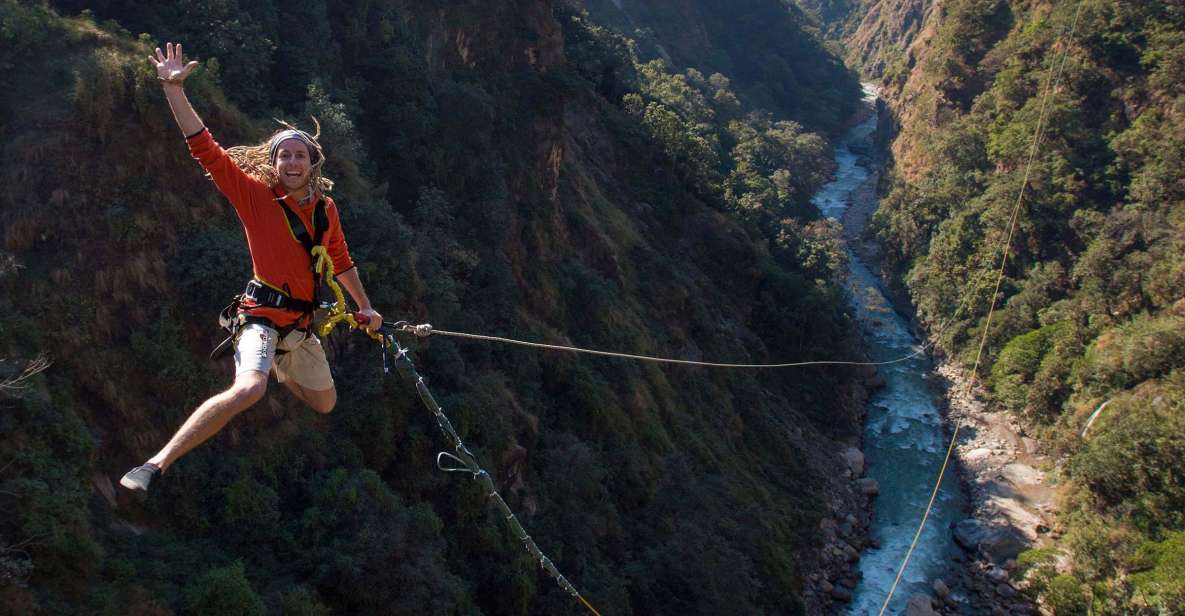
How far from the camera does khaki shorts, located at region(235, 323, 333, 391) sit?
4.49 m

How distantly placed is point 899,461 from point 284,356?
1018 inches

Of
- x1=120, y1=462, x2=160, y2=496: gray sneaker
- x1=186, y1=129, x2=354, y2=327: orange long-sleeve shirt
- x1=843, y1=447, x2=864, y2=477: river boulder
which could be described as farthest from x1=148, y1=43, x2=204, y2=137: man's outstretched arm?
x1=843, y1=447, x2=864, y2=477: river boulder

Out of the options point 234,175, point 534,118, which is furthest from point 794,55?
point 234,175

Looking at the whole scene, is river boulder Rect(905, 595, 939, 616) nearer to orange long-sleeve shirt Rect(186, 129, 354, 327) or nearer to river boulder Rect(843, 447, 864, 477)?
river boulder Rect(843, 447, 864, 477)

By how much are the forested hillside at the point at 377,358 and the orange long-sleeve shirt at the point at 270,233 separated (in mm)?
5324

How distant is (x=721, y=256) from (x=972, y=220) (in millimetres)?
14038

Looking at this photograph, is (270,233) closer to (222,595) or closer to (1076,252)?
(222,595)

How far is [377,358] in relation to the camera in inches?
530

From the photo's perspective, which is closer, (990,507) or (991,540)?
(991,540)

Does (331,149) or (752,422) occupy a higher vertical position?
(331,149)

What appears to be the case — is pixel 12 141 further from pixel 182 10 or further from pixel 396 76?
pixel 396 76

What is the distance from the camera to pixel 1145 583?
18.9 meters

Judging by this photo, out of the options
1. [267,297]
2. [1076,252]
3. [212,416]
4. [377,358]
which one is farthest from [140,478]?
[1076,252]

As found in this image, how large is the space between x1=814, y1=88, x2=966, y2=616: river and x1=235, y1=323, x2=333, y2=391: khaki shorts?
1821cm
